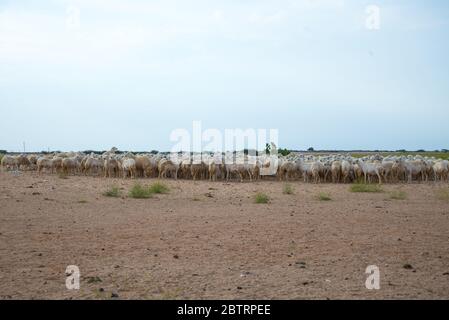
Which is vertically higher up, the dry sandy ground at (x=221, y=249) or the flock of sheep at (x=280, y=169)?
the flock of sheep at (x=280, y=169)

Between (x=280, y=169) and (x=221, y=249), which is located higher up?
(x=280, y=169)

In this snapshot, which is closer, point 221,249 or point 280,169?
point 221,249

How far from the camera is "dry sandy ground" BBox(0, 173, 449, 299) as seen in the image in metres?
6.16

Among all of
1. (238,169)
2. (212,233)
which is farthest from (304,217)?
(238,169)

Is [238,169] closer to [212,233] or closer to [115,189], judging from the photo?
[115,189]

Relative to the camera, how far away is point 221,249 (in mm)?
8516

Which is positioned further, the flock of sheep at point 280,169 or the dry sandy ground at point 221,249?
the flock of sheep at point 280,169

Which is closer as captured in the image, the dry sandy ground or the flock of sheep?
the dry sandy ground

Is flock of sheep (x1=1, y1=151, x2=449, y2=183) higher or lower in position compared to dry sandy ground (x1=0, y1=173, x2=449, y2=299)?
higher

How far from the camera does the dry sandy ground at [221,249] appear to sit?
6.16 m

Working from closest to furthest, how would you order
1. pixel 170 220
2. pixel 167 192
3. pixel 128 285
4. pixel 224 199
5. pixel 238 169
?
pixel 128 285
pixel 170 220
pixel 224 199
pixel 167 192
pixel 238 169

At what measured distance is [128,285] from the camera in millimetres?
6301
